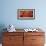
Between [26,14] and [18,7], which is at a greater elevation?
[18,7]

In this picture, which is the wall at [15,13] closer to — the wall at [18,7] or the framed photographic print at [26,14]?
the wall at [18,7]

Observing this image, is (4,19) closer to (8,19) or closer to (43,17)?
(8,19)

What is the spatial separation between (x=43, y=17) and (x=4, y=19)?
1314mm

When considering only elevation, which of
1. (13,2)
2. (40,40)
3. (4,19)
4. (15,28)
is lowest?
(40,40)

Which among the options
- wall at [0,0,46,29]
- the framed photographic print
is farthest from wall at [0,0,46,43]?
the framed photographic print

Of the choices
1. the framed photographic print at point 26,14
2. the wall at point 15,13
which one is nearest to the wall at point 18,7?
the wall at point 15,13

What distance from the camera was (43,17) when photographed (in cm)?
459

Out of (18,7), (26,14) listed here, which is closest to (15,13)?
(18,7)

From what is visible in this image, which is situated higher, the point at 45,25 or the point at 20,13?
the point at 20,13

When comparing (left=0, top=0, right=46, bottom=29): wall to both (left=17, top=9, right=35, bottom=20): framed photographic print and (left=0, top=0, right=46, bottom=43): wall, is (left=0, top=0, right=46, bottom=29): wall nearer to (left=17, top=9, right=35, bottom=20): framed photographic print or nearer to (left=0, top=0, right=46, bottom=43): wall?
(left=0, top=0, right=46, bottom=43): wall

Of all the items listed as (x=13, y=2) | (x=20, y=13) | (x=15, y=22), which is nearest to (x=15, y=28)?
(x=15, y=22)

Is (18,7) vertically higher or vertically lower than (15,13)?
higher

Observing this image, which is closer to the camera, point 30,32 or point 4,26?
point 30,32

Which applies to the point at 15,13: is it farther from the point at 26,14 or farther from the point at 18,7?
the point at 26,14
